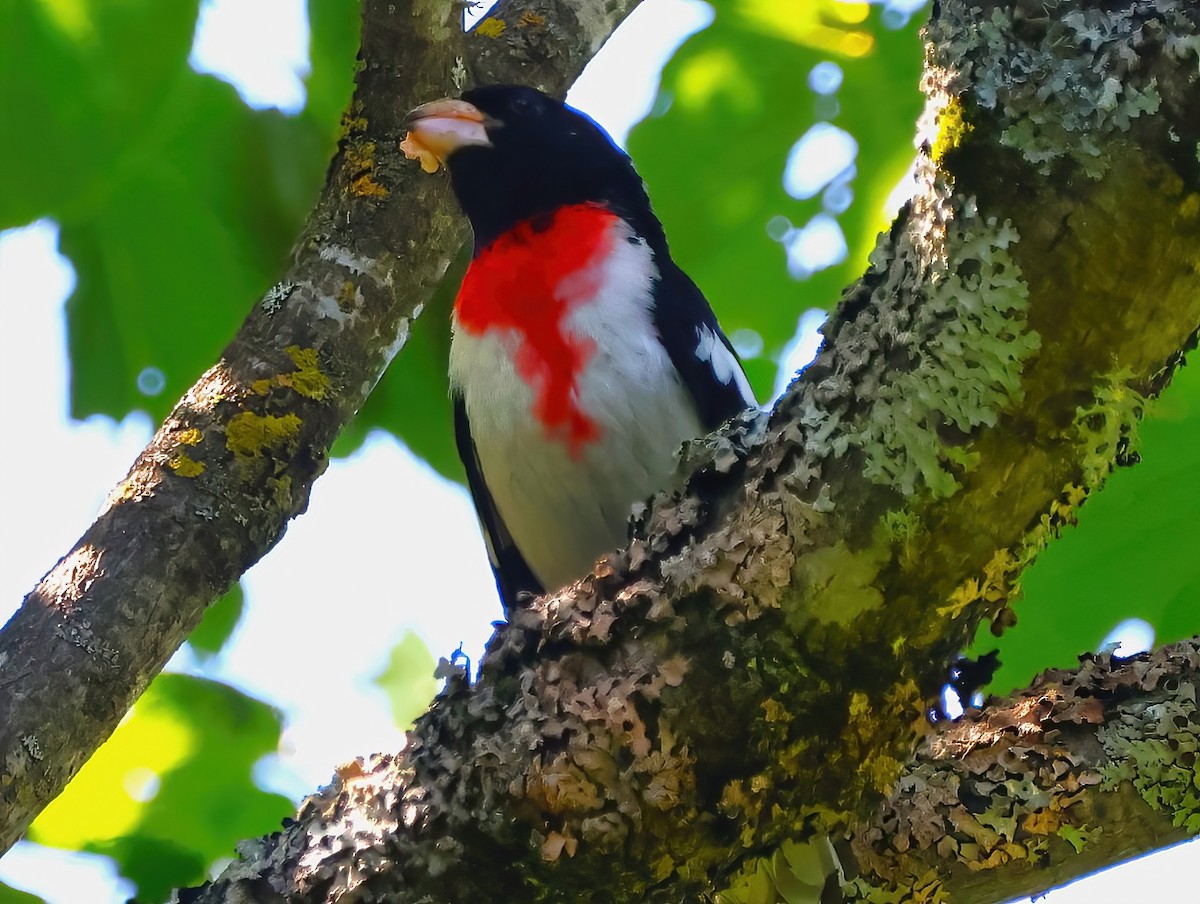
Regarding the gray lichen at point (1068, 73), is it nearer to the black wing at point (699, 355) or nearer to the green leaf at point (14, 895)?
the black wing at point (699, 355)

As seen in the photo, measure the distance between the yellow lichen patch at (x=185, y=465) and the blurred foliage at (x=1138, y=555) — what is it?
172 centimetres

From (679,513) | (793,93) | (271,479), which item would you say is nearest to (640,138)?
(793,93)

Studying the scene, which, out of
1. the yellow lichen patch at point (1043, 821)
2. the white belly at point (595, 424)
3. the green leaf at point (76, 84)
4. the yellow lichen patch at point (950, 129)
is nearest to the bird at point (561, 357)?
the white belly at point (595, 424)

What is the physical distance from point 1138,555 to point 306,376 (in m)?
1.90

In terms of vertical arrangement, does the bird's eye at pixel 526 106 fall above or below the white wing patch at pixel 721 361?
above

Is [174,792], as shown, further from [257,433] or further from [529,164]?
[529,164]

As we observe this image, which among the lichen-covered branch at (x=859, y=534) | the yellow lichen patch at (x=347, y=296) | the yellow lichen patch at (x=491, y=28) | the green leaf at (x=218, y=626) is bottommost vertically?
the lichen-covered branch at (x=859, y=534)

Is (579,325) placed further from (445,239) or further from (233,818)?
(233,818)

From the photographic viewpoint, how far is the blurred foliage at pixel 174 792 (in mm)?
2797

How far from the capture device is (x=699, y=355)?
9.61 feet

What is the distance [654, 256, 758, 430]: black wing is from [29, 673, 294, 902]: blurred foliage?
1386 mm

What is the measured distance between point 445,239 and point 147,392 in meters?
0.86

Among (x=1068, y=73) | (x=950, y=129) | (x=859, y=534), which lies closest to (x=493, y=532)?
(x=859, y=534)

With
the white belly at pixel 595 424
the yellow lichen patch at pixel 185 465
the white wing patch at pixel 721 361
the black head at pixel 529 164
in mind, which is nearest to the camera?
the yellow lichen patch at pixel 185 465
